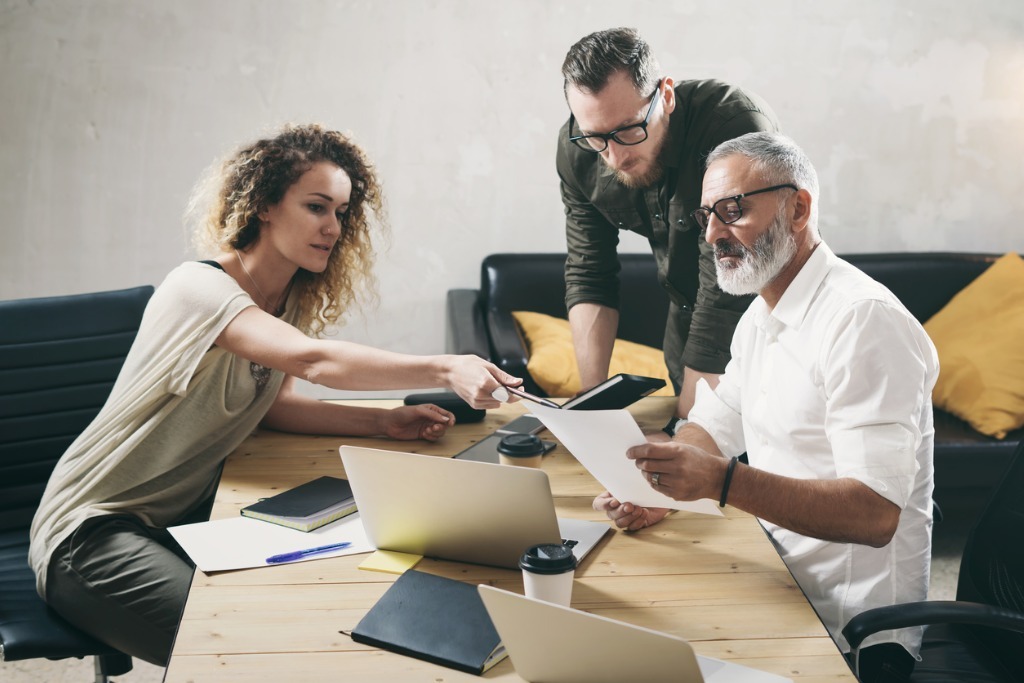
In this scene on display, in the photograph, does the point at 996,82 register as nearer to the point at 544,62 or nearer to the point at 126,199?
the point at 544,62

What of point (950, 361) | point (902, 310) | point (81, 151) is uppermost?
point (81, 151)

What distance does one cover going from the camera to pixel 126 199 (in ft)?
11.9

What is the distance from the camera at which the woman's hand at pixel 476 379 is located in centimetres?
165

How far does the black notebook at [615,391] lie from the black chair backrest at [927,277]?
86.2 inches

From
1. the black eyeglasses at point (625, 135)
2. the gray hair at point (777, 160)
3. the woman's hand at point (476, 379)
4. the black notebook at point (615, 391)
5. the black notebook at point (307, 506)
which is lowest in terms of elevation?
the black notebook at point (307, 506)

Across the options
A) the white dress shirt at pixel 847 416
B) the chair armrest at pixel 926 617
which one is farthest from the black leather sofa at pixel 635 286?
the chair armrest at pixel 926 617

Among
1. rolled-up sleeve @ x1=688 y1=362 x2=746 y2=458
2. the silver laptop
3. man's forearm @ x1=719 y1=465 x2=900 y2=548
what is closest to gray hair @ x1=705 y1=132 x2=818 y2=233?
rolled-up sleeve @ x1=688 y1=362 x2=746 y2=458

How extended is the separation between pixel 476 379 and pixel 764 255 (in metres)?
0.57

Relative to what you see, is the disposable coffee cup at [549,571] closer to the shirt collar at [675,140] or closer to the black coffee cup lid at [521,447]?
the black coffee cup lid at [521,447]

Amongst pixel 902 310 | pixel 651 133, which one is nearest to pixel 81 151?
pixel 651 133

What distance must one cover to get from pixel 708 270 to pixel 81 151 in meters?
2.62

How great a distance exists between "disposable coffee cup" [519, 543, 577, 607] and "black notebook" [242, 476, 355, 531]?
0.48 metres

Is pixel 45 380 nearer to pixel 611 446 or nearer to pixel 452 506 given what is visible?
pixel 452 506

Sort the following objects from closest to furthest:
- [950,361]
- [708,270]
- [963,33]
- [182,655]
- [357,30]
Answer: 1. [182,655]
2. [708,270]
3. [950,361]
4. [357,30]
5. [963,33]
